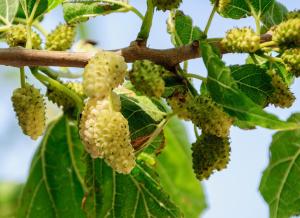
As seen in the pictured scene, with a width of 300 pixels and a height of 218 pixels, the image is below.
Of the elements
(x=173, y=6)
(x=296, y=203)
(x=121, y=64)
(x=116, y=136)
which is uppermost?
(x=173, y=6)

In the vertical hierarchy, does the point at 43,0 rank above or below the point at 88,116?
above

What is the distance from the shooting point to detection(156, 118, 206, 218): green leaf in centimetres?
274

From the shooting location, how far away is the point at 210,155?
1.64m

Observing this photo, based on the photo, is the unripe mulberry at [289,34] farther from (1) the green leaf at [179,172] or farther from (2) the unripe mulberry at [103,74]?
(1) the green leaf at [179,172]

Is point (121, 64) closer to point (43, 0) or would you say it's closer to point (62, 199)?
point (43, 0)

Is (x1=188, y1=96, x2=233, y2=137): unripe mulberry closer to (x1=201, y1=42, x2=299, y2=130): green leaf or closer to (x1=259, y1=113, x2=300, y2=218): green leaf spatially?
(x1=201, y1=42, x2=299, y2=130): green leaf

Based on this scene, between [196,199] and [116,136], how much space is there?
1434 millimetres

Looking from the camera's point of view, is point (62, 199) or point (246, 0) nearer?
point (246, 0)

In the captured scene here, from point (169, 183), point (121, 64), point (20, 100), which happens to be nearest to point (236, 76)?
point (121, 64)

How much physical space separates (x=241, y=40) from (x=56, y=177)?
96 centimetres

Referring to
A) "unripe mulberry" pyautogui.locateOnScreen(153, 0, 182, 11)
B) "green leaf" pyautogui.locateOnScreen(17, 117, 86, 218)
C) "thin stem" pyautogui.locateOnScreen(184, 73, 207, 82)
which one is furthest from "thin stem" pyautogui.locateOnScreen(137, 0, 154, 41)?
"green leaf" pyautogui.locateOnScreen(17, 117, 86, 218)

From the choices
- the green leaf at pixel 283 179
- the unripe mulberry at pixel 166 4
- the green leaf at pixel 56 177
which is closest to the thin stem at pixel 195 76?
the unripe mulberry at pixel 166 4

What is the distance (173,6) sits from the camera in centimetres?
164

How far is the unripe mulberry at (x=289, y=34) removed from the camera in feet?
5.07
